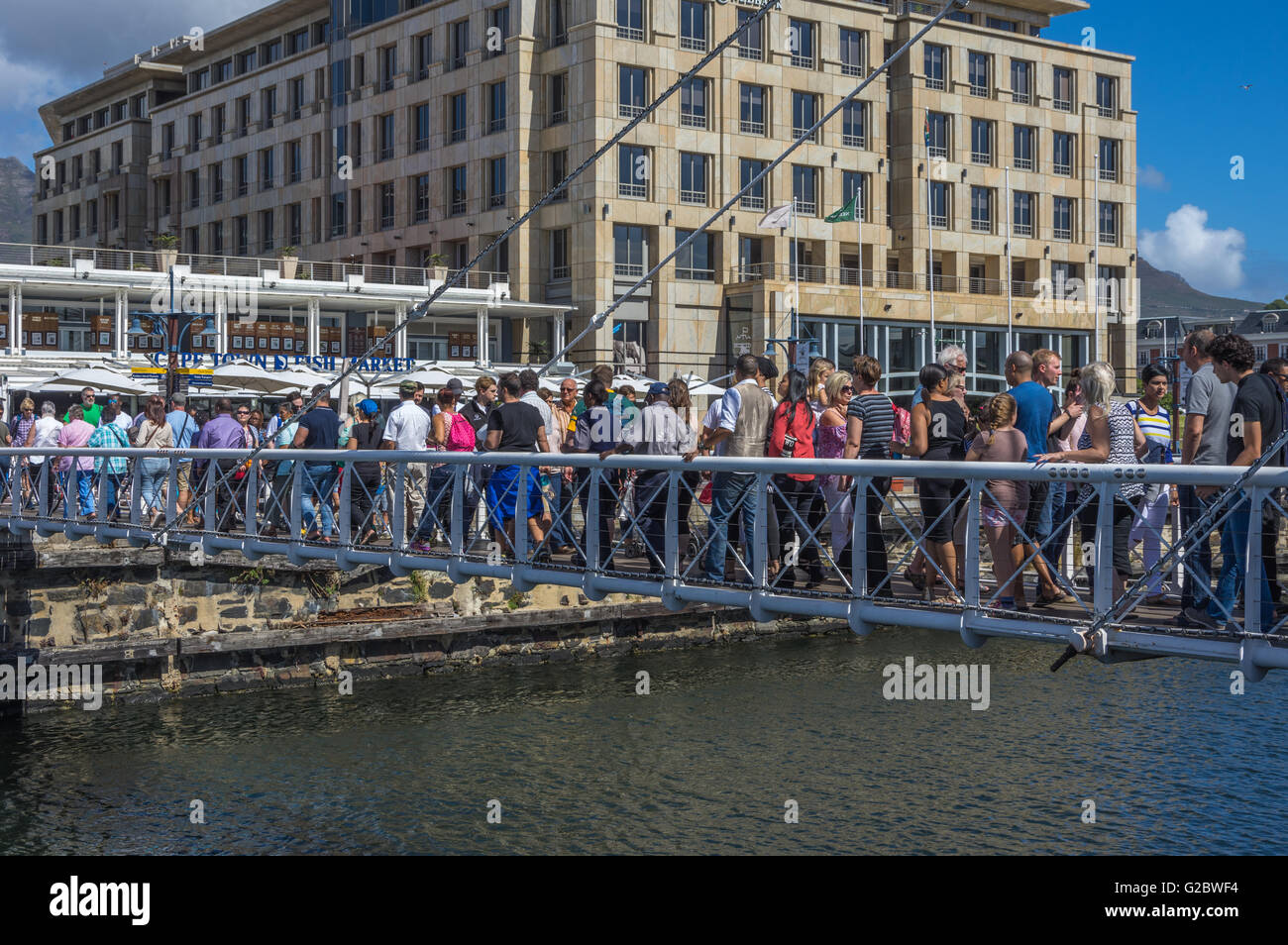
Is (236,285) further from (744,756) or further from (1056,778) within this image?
(1056,778)

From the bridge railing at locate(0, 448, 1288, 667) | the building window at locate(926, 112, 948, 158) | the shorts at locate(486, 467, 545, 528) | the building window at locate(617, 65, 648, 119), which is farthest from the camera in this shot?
the building window at locate(926, 112, 948, 158)

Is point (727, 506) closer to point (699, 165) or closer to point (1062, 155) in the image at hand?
point (699, 165)

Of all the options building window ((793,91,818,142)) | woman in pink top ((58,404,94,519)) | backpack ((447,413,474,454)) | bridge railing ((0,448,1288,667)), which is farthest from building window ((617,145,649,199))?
backpack ((447,413,474,454))

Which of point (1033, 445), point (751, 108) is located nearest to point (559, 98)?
point (751, 108)

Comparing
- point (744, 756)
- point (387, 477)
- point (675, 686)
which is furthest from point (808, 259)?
point (387, 477)

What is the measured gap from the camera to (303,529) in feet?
53.5

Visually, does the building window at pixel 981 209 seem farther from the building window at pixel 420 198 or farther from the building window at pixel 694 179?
the building window at pixel 420 198

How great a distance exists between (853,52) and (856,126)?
2.75 metres

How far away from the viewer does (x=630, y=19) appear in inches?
2039

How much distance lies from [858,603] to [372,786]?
9530 millimetres

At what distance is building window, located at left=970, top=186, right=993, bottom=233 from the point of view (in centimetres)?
5947

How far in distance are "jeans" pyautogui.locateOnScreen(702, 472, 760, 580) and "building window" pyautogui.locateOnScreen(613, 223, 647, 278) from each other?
41.7 metres

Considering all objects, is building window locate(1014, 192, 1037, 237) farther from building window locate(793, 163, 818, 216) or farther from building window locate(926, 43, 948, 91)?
building window locate(793, 163, 818, 216)

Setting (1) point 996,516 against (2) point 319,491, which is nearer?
(1) point 996,516
